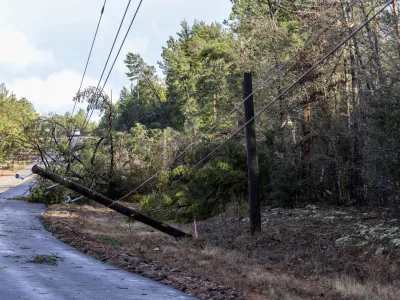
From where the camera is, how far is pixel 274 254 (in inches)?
645

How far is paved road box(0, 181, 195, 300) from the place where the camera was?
29.3ft

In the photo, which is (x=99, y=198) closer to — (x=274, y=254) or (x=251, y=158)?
(x=251, y=158)

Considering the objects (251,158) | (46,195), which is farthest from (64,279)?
(46,195)

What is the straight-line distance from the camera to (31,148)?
3091 cm

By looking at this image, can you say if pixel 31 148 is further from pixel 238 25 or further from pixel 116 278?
pixel 116 278

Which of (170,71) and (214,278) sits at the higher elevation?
(170,71)

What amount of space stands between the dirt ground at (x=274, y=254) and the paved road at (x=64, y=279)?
19.8 inches

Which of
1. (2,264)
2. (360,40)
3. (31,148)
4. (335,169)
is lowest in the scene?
(2,264)

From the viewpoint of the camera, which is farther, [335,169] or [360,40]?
[335,169]

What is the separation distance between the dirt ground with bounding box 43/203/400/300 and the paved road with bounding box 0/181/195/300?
0.50m

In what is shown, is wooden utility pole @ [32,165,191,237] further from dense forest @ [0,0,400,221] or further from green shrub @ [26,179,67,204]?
green shrub @ [26,179,67,204]

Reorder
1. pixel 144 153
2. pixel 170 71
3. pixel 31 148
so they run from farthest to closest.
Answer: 1. pixel 170 71
2. pixel 144 153
3. pixel 31 148

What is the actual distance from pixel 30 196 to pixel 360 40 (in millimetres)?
25291

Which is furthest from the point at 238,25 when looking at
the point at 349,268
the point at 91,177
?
the point at 349,268
